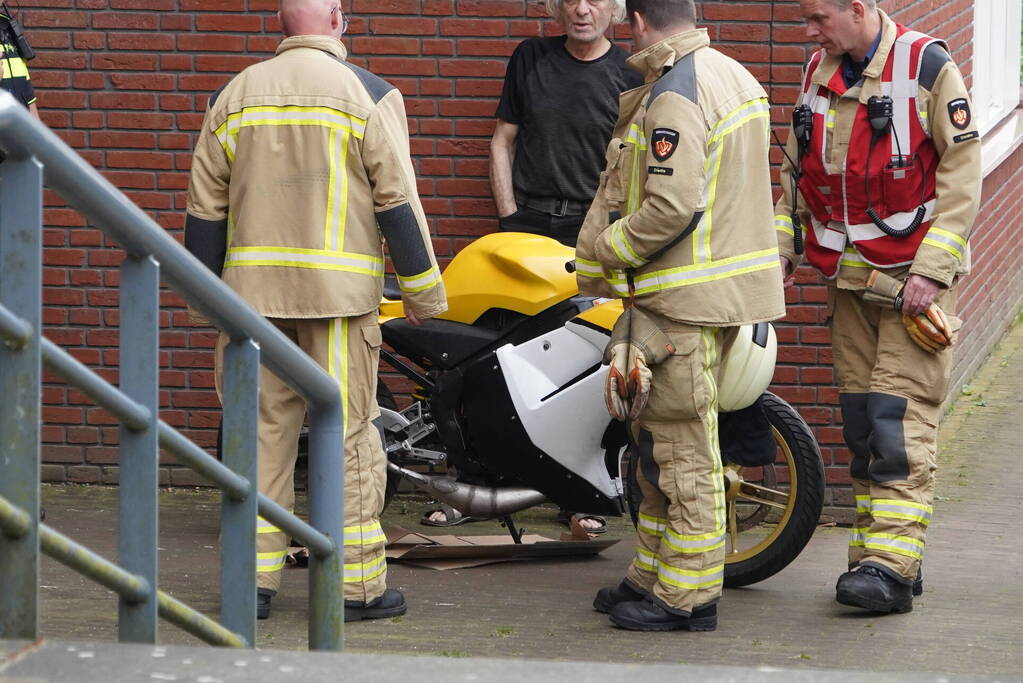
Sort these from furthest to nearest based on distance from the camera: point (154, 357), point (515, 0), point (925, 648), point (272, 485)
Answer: point (515, 0) < point (272, 485) < point (925, 648) < point (154, 357)

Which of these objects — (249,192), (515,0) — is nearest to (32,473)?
(249,192)

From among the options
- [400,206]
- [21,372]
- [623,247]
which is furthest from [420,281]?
[21,372]

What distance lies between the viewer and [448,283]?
18.9 feet

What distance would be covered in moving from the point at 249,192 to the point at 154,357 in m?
2.41

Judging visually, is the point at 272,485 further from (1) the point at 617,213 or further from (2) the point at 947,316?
(2) the point at 947,316

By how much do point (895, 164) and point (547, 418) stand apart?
4.62 ft

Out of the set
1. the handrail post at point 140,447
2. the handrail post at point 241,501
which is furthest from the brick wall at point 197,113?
the handrail post at point 140,447

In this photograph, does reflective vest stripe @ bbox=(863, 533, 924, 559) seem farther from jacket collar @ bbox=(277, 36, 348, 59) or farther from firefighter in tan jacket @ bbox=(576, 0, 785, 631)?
jacket collar @ bbox=(277, 36, 348, 59)

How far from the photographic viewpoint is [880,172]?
5.27m

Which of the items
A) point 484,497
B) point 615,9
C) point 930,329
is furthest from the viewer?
point 615,9

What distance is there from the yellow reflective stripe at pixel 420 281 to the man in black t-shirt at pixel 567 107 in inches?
55.2

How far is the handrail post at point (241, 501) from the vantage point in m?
2.94

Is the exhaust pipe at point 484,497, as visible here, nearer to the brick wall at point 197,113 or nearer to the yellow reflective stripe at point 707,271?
the yellow reflective stripe at point 707,271

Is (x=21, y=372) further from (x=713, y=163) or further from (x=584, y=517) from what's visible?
(x=584, y=517)
